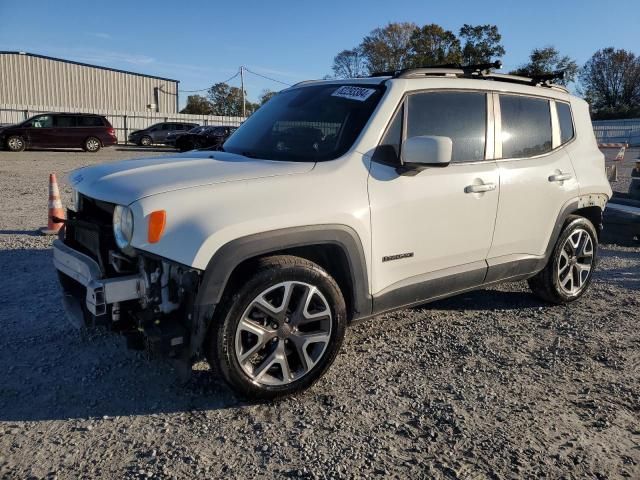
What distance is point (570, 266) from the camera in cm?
490

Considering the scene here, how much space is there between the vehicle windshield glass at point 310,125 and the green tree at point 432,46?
46.9 m

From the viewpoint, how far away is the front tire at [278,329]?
9.61 feet

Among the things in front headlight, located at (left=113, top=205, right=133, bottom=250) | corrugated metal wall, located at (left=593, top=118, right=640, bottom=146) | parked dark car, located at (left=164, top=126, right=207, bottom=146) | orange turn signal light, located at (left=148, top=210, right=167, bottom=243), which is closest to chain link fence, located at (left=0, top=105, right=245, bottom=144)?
parked dark car, located at (left=164, top=126, right=207, bottom=146)

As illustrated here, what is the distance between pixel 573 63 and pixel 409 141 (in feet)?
199

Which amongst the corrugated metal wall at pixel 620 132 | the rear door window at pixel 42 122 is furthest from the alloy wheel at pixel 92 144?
the corrugated metal wall at pixel 620 132

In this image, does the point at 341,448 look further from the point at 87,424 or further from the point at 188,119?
the point at 188,119

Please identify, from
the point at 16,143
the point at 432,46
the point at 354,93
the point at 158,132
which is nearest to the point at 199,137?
the point at 158,132

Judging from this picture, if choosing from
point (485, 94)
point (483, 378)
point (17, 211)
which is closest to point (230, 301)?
point (483, 378)

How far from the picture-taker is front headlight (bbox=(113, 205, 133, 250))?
2.82 meters

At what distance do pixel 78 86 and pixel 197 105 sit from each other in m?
31.6

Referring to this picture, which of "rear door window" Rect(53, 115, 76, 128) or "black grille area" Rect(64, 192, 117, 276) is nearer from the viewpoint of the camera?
"black grille area" Rect(64, 192, 117, 276)

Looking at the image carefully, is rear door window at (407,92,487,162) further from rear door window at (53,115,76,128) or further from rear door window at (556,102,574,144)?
rear door window at (53,115,76,128)

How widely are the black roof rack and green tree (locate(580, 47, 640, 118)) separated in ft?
203

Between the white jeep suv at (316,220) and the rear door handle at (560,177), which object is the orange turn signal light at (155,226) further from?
the rear door handle at (560,177)
